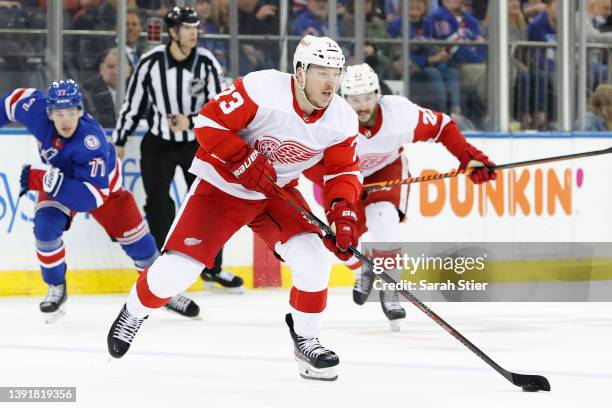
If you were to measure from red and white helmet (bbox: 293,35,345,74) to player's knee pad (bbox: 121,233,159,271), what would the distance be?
1.92 metres

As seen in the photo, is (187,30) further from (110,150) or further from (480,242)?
(480,242)

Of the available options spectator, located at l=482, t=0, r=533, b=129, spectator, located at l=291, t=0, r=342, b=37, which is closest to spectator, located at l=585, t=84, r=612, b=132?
spectator, located at l=482, t=0, r=533, b=129

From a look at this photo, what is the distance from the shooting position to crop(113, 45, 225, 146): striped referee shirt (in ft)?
21.6

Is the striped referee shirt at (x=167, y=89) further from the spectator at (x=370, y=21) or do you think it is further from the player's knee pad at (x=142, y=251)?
the spectator at (x=370, y=21)

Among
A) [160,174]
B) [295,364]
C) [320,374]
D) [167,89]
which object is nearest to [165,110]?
[167,89]

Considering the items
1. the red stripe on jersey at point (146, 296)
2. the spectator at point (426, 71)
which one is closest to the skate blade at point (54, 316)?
the red stripe on jersey at point (146, 296)

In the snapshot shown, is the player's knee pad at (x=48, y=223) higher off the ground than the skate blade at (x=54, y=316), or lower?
higher

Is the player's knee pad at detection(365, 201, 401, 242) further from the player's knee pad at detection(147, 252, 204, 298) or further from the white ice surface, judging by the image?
the player's knee pad at detection(147, 252, 204, 298)

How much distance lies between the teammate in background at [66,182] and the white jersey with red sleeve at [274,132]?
144 centimetres

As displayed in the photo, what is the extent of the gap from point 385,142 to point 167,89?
5.27ft

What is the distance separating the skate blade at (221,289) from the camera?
269 inches

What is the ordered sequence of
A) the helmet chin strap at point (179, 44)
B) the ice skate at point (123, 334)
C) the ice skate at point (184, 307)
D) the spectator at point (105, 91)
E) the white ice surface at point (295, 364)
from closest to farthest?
the white ice surface at point (295, 364)
the ice skate at point (123, 334)
the ice skate at point (184, 307)
the helmet chin strap at point (179, 44)
the spectator at point (105, 91)

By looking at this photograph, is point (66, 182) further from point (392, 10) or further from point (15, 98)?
point (392, 10)

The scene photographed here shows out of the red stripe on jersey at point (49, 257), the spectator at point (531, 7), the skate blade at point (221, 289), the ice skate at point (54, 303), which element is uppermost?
the spectator at point (531, 7)
